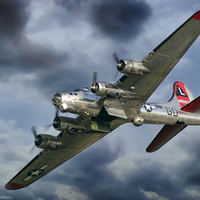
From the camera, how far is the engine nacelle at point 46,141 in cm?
3027

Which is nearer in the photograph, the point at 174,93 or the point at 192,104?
the point at 192,104

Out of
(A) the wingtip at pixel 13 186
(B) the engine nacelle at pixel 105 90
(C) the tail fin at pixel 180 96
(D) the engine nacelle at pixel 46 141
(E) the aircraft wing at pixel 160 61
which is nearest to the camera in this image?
(E) the aircraft wing at pixel 160 61

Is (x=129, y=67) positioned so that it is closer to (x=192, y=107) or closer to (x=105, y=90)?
(x=105, y=90)

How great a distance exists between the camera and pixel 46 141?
30438 millimetres

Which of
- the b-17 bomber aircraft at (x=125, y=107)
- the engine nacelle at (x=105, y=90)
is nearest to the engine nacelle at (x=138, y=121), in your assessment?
the b-17 bomber aircraft at (x=125, y=107)

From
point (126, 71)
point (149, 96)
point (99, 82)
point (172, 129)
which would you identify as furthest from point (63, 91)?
point (172, 129)

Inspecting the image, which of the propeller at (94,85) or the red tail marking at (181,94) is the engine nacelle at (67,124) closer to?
the propeller at (94,85)

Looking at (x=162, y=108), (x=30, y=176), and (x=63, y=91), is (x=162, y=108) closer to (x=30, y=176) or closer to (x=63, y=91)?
(x=63, y=91)

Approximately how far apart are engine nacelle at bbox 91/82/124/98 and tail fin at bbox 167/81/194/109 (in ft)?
29.2

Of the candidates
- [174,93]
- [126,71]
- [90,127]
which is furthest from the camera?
[174,93]

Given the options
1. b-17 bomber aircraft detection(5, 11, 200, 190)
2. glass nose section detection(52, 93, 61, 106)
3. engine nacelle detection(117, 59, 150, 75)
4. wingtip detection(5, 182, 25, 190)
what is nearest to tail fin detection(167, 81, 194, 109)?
b-17 bomber aircraft detection(5, 11, 200, 190)

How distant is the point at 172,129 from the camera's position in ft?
104

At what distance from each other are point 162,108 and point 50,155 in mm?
12725

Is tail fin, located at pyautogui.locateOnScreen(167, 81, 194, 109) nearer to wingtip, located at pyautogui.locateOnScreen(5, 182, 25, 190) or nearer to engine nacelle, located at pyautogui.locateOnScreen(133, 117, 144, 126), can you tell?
engine nacelle, located at pyautogui.locateOnScreen(133, 117, 144, 126)
